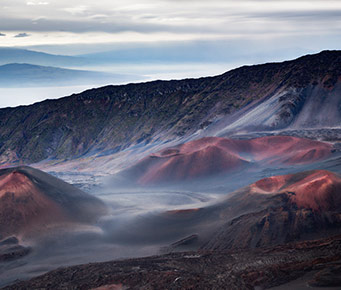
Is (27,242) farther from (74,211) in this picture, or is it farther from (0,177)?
(0,177)

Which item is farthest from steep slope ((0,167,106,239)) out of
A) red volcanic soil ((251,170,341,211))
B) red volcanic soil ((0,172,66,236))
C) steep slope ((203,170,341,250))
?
red volcanic soil ((251,170,341,211))

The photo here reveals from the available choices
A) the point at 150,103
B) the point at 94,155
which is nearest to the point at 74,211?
the point at 94,155

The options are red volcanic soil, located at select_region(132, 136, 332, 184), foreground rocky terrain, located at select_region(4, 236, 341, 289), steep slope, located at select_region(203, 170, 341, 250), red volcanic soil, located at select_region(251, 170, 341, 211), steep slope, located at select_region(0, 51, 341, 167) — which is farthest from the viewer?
steep slope, located at select_region(0, 51, 341, 167)

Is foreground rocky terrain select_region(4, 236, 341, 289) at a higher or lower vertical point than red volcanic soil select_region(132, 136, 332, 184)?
lower

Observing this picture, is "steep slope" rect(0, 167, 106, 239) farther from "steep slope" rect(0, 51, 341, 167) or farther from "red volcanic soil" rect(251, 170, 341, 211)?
"steep slope" rect(0, 51, 341, 167)

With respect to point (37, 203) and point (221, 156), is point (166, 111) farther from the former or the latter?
point (37, 203)

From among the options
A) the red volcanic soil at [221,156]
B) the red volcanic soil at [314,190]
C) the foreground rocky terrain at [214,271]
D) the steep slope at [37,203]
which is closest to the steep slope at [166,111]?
the red volcanic soil at [221,156]

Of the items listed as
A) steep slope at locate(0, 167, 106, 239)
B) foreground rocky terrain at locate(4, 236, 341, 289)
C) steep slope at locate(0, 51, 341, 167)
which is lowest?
foreground rocky terrain at locate(4, 236, 341, 289)

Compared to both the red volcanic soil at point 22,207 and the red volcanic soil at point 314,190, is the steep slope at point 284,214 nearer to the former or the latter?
the red volcanic soil at point 314,190
